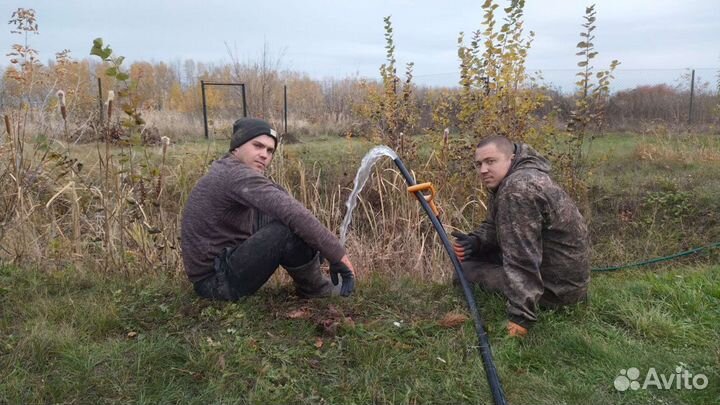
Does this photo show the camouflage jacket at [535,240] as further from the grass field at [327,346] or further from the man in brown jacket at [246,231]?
the man in brown jacket at [246,231]

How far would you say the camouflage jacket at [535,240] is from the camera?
2.93 meters

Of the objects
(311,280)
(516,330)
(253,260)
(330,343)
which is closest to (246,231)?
(253,260)

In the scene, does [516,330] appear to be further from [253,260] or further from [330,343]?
[253,260]

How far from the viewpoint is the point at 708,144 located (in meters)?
9.76

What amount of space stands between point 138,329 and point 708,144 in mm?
10658

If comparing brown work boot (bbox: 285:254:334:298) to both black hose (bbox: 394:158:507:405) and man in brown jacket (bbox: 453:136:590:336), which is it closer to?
black hose (bbox: 394:158:507:405)

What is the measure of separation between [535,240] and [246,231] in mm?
1764

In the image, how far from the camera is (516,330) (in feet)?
9.52

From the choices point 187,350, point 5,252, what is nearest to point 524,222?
point 187,350

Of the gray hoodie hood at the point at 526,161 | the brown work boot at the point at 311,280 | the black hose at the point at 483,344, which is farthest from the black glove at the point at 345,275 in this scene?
the gray hoodie hood at the point at 526,161

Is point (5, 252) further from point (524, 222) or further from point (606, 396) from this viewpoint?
point (606, 396)

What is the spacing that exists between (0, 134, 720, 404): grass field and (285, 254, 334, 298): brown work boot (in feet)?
0.31

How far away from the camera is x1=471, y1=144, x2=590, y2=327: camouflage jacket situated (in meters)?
2.93

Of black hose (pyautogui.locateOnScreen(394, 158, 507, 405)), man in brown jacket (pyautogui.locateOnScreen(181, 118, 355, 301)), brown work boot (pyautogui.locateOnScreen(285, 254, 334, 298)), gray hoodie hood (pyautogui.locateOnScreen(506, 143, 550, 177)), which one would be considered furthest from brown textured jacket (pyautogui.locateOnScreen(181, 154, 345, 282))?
gray hoodie hood (pyautogui.locateOnScreen(506, 143, 550, 177))
